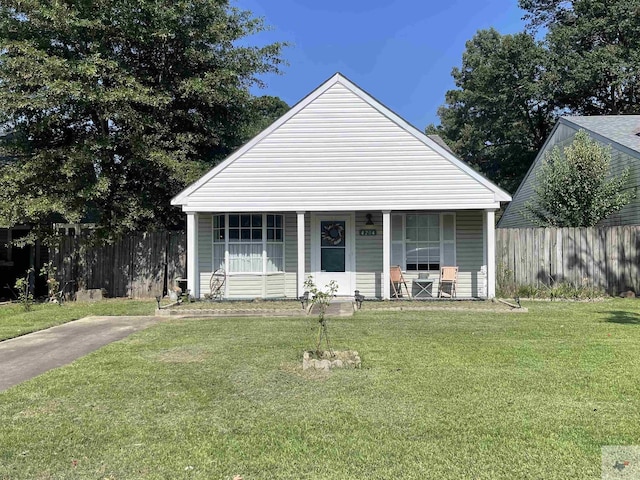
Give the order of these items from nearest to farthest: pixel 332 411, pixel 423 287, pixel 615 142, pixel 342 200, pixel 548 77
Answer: pixel 332 411 → pixel 342 200 → pixel 423 287 → pixel 615 142 → pixel 548 77

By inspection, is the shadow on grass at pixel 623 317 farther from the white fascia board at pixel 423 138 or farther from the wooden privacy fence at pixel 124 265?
the wooden privacy fence at pixel 124 265

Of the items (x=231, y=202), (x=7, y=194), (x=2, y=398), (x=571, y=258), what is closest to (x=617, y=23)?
(x=571, y=258)

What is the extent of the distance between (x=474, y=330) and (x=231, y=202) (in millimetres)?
6950

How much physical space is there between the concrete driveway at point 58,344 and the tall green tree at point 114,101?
171 inches

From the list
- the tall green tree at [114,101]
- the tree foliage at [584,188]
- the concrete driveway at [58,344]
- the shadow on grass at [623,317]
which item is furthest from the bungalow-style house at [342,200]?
the tree foliage at [584,188]

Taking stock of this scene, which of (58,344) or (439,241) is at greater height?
(439,241)

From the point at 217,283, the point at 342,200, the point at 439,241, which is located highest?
the point at 342,200

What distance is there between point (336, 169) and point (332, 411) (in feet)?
28.3

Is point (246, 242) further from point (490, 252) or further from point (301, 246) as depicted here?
point (490, 252)

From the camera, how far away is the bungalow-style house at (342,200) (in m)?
12.0

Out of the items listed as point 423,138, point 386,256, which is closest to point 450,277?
point 386,256

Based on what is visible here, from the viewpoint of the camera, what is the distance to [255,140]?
1220 centimetres

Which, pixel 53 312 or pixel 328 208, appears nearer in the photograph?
pixel 53 312

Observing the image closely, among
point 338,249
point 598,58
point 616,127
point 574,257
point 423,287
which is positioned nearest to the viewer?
point 423,287
